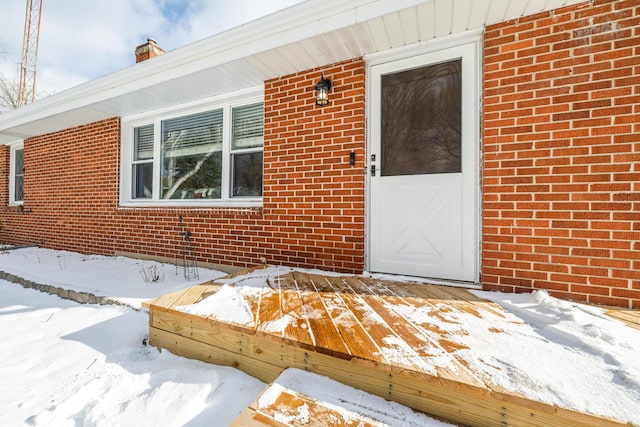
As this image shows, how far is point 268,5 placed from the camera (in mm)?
5242

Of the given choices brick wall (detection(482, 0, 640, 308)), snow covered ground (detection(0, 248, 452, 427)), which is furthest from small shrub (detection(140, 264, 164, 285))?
brick wall (detection(482, 0, 640, 308))

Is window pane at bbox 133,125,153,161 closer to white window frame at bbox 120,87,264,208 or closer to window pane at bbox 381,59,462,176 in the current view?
white window frame at bbox 120,87,264,208

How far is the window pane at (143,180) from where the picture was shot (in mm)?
4738

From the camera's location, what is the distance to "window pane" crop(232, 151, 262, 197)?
3760mm

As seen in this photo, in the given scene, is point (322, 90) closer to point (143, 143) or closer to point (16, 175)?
point (143, 143)

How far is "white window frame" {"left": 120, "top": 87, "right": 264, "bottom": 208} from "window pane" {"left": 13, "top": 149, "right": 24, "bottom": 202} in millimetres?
3801

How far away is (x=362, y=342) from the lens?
1467mm

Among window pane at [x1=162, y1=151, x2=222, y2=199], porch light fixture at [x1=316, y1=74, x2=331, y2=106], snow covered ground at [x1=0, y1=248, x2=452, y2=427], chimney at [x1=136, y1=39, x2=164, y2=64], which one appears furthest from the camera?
chimney at [x1=136, y1=39, x2=164, y2=64]

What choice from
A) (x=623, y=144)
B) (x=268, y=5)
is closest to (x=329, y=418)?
(x=623, y=144)

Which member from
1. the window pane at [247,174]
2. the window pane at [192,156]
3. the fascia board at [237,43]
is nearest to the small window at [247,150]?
the window pane at [247,174]

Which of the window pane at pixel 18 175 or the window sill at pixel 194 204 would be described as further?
the window pane at pixel 18 175

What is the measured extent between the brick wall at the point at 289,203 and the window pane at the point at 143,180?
0.97ft

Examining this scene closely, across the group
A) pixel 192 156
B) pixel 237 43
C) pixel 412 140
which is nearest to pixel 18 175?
pixel 192 156

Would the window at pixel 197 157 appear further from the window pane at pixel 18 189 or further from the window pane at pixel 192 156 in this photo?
the window pane at pixel 18 189
